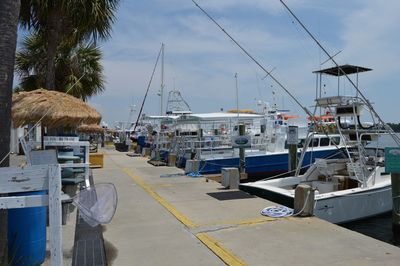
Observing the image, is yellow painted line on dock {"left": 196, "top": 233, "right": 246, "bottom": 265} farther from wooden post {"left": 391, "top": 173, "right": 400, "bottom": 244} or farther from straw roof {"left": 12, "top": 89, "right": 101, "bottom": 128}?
wooden post {"left": 391, "top": 173, "right": 400, "bottom": 244}

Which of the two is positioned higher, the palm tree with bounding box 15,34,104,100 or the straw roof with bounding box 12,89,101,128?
the palm tree with bounding box 15,34,104,100

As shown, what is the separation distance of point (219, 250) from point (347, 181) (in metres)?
6.94

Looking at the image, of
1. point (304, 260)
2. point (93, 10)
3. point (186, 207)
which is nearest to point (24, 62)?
point (93, 10)

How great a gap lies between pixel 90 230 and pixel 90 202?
2.49 metres

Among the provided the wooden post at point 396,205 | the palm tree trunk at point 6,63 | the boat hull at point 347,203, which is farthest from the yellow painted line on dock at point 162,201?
the wooden post at point 396,205

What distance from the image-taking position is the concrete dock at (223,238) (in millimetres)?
5738

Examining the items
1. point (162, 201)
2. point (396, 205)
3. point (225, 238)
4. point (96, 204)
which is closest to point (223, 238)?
point (225, 238)

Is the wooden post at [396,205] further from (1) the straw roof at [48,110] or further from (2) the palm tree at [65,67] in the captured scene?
(2) the palm tree at [65,67]

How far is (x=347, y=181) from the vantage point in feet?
38.7

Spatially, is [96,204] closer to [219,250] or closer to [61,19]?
[219,250]

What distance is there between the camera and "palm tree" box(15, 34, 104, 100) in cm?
1605

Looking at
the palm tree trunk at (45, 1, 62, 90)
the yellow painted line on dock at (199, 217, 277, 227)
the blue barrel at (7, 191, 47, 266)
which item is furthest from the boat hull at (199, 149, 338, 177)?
the blue barrel at (7, 191, 47, 266)

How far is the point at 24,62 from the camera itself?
16.7m

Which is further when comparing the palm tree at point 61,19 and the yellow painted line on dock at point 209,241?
the palm tree at point 61,19
